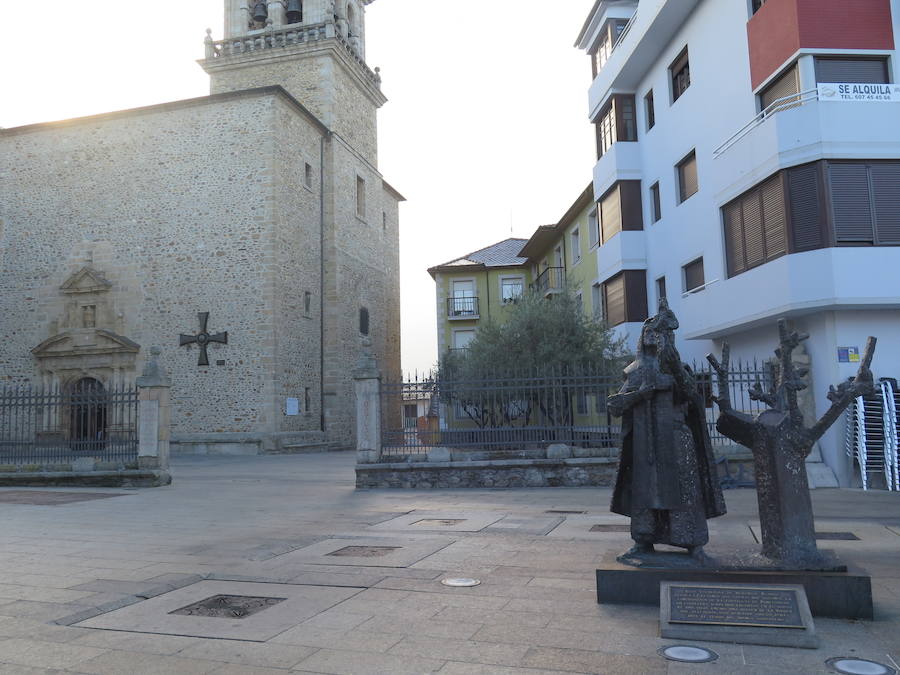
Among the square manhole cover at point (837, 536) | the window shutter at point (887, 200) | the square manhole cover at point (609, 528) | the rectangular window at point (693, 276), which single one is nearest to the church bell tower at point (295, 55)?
the rectangular window at point (693, 276)

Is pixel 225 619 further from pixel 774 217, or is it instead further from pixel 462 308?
pixel 462 308

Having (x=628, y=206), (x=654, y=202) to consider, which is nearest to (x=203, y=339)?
(x=628, y=206)

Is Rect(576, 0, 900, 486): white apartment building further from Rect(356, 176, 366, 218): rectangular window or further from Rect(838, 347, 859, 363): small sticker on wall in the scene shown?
Rect(356, 176, 366, 218): rectangular window

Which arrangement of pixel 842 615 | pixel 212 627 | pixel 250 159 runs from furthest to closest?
pixel 250 159 → pixel 212 627 → pixel 842 615

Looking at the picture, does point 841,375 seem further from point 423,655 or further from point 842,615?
point 423,655

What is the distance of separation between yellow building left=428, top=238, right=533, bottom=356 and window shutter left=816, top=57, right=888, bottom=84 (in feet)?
79.3

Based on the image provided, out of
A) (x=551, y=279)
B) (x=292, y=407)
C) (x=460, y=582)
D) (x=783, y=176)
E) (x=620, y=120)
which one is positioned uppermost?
(x=620, y=120)

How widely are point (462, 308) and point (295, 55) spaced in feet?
49.2

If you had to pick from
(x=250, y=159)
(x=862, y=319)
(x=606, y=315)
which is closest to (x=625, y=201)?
(x=606, y=315)

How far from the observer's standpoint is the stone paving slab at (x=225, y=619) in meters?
4.30

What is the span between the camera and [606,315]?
22.4m

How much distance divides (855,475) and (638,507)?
368 inches

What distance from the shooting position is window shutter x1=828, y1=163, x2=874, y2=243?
12.3 meters

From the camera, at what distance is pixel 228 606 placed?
4875mm
